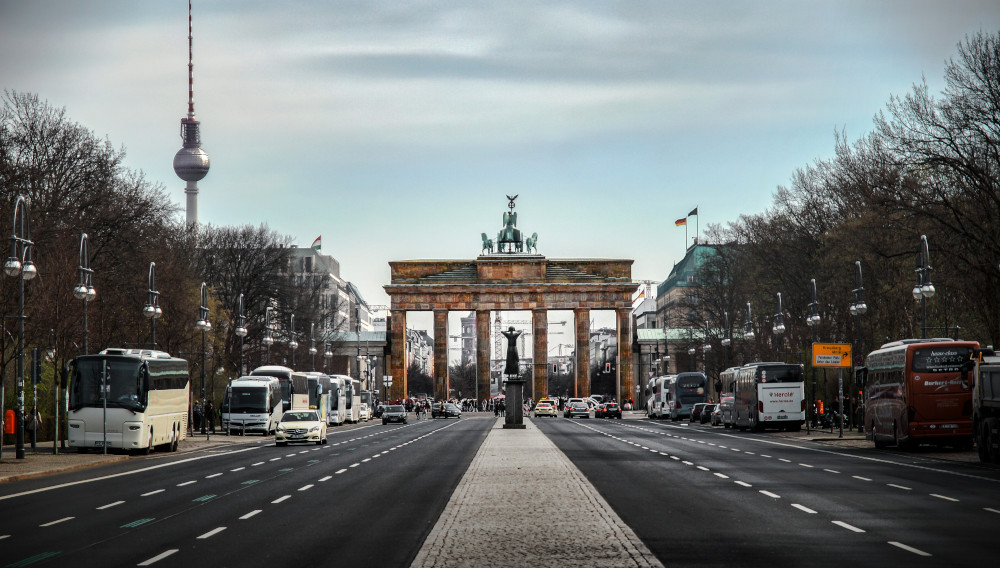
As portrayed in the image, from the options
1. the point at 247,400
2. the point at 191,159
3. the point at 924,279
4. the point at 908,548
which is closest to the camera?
the point at 908,548

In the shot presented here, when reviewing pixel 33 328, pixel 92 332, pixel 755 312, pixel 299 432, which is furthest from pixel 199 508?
pixel 755 312

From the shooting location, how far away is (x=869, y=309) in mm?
65938

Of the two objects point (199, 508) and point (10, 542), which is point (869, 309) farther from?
point (10, 542)

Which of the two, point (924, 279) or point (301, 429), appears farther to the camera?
point (301, 429)

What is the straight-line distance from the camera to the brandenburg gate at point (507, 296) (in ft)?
458

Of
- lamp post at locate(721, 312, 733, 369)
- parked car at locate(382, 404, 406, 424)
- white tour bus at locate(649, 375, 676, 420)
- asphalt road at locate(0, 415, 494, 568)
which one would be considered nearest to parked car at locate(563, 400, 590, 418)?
white tour bus at locate(649, 375, 676, 420)

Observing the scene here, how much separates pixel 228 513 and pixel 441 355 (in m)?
121

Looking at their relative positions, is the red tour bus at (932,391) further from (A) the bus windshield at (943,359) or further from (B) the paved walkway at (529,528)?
(B) the paved walkway at (529,528)

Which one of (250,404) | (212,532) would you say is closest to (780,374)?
(250,404)

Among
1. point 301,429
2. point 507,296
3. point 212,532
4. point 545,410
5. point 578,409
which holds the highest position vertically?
point 507,296

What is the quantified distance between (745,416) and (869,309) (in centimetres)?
837

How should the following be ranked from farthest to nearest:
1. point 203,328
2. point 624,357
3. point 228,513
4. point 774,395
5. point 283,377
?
1. point 624,357
2. point 283,377
3. point 774,395
4. point 203,328
5. point 228,513

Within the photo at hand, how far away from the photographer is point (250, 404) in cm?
6475

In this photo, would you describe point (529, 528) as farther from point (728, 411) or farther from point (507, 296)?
point (507, 296)
